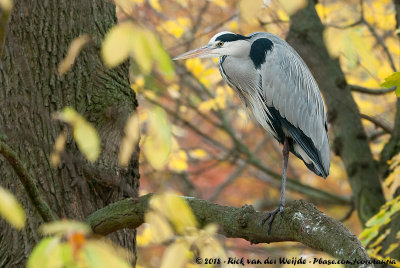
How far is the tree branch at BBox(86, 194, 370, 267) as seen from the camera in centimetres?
207

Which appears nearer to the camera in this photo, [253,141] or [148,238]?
[148,238]

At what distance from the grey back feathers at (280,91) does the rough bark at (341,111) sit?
25.5 inches

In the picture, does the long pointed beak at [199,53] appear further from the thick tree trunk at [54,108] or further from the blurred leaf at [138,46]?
the blurred leaf at [138,46]

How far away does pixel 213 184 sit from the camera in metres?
9.30

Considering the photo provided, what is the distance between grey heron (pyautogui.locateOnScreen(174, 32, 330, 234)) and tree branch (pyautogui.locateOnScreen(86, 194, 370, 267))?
1.46 meters

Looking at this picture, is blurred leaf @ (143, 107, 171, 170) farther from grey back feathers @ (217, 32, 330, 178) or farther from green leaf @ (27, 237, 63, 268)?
grey back feathers @ (217, 32, 330, 178)

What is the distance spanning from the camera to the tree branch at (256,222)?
2.07 meters

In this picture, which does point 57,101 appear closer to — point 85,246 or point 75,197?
point 75,197

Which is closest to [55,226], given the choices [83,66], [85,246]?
[85,246]

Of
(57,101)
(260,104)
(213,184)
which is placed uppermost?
(57,101)

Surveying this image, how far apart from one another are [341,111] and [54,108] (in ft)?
8.85

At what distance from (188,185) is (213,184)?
2.77 metres

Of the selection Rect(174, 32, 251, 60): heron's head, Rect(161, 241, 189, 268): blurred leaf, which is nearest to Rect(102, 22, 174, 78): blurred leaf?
Rect(161, 241, 189, 268): blurred leaf

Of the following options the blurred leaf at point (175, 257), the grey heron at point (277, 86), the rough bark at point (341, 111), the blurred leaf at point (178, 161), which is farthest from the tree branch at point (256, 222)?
the blurred leaf at point (178, 161)
